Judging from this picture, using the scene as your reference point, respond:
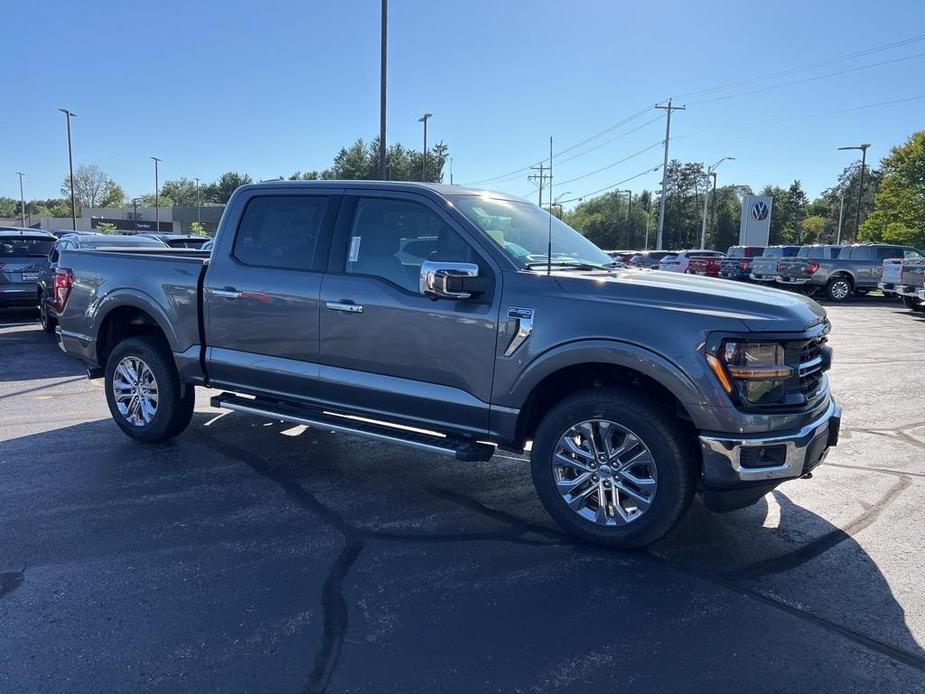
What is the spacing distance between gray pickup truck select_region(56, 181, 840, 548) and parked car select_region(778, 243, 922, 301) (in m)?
19.9

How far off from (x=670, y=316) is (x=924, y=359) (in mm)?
8955

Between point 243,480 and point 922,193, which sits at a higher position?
point 922,193

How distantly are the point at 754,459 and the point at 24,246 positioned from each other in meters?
14.0

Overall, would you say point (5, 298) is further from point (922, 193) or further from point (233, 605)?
point (922, 193)

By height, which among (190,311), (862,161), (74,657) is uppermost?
(862,161)

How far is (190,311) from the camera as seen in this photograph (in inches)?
210

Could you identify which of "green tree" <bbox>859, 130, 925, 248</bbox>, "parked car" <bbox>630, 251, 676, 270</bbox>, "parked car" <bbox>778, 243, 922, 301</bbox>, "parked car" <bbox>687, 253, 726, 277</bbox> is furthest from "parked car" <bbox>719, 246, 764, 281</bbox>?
"green tree" <bbox>859, 130, 925, 248</bbox>

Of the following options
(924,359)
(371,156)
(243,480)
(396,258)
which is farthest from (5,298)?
(371,156)

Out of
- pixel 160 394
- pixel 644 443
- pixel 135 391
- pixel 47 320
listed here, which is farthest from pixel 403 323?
pixel 47 320

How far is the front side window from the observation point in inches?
170

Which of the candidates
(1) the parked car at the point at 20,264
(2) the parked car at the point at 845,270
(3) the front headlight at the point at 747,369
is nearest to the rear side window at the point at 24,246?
(1) the parked car at the point at 20,264

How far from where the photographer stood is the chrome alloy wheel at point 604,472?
3766 mm

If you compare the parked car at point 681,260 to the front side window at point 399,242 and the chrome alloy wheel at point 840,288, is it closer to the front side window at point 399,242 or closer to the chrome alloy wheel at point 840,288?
the chrome alloy wheel at point 840,288

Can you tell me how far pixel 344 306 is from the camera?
454 cm
